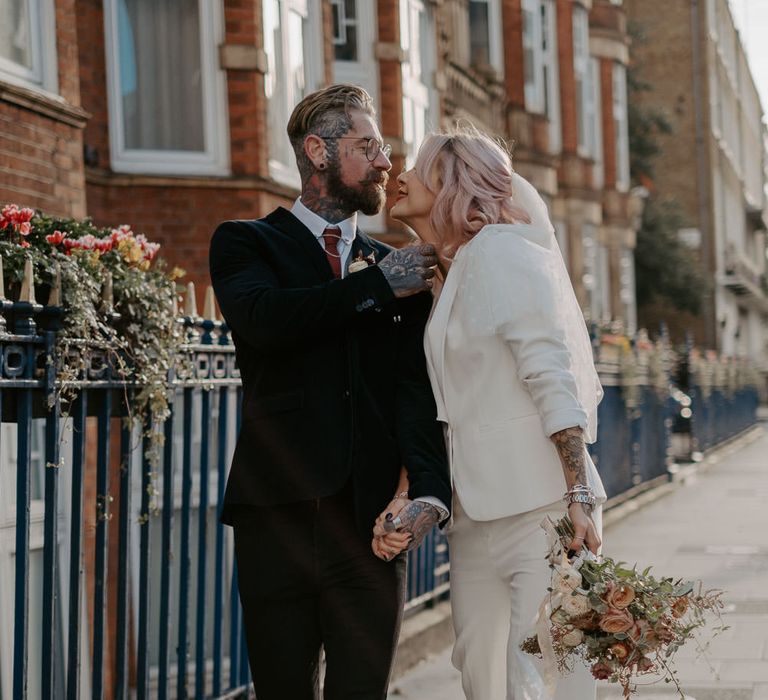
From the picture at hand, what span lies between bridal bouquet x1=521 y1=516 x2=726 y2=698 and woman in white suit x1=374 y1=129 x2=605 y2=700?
0.59ft

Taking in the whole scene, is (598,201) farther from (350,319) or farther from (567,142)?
(350,319)

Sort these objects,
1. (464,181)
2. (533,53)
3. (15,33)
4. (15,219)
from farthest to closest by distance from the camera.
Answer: (533,53) → (15,33) → (15,219) → (464,181)

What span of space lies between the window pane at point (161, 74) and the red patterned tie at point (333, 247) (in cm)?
661

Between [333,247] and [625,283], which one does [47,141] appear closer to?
[333,247]

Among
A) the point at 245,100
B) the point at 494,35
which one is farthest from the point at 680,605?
the point at 494,35

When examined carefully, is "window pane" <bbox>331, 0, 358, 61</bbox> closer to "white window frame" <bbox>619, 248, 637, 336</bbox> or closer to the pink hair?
the pink hair

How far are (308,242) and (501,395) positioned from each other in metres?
0.61

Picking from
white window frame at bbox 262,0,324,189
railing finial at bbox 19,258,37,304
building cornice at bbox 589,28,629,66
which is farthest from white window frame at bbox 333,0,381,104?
building cornice at bbox 589,28,629,66

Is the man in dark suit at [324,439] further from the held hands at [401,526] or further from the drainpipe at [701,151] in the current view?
the drainpipe at [701,151]

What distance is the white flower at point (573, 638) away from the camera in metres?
3.19

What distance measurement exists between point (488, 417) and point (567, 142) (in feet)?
76.0

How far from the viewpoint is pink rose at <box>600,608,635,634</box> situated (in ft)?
10.3

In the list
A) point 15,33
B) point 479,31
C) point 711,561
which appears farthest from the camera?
point 479,31

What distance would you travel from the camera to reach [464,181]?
3.53 meters
